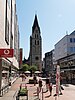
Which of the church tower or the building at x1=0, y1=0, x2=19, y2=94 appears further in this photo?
the church tower

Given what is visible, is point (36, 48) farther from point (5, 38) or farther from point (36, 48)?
point (5, 38)

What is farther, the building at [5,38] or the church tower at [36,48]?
the church tower at [36,48]

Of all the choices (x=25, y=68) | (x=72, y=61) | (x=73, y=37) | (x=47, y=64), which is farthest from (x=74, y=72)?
(x=47, y=64)

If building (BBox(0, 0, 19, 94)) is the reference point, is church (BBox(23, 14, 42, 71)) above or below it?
above

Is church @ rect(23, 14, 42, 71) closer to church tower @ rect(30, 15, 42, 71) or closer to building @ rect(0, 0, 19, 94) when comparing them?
church tower @ rect(30, 15, 42, 71)

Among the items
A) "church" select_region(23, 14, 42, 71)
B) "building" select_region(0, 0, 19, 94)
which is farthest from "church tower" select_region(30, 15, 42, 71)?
"building" select_region(0, 0, 19, 94)

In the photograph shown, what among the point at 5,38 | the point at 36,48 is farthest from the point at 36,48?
the point at 5,38

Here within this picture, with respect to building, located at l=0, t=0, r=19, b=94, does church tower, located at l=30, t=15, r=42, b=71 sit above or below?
above

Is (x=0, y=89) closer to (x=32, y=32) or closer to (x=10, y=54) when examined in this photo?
(x=10, y=54)

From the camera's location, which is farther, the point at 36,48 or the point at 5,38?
the point at 36,48

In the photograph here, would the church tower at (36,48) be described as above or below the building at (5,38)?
above

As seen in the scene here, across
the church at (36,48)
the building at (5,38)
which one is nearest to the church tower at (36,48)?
the church at (36,48)

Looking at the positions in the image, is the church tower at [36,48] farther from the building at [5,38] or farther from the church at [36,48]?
the building at [5,38]

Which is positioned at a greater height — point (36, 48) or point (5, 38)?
point (36, 48)
